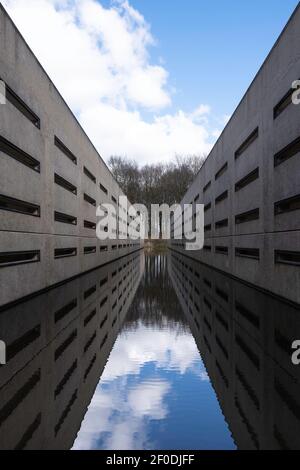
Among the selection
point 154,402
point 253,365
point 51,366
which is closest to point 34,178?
point 51,366

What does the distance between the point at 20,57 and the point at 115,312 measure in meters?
7.55

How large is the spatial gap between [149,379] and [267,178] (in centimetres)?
947

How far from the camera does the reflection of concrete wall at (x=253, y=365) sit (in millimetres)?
3672

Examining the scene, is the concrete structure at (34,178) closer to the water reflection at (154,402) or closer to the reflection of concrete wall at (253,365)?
the water reflection at (154,402)

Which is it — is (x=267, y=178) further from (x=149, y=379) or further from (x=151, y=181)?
(x=151, y=181)

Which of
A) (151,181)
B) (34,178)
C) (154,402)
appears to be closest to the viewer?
(154,402)

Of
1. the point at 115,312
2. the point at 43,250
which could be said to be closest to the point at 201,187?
the point at 43,250

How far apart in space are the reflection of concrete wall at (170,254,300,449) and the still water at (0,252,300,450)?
14 mm

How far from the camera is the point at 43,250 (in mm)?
13039

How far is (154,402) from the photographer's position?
14.1ft

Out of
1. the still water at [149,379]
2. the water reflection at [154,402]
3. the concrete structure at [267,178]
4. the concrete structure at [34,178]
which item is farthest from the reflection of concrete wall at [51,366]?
the concrete structure at [267,178]

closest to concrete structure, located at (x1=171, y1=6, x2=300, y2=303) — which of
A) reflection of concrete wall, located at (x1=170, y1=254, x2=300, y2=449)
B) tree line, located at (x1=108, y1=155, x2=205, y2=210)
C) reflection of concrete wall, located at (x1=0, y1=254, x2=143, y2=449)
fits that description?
reflection of concrete wall, located at (x1=170, y1=254, x2=300, y2=449)

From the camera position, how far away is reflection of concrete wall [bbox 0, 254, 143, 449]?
365 cm

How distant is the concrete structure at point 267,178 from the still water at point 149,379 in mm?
2107
